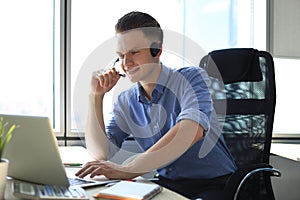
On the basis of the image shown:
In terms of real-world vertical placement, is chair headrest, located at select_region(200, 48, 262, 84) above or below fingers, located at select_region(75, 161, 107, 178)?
above

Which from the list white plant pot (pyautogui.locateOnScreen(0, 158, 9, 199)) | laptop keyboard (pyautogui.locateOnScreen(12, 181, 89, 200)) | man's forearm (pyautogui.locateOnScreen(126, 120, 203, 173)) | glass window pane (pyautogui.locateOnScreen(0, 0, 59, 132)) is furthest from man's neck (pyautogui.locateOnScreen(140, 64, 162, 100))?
glass window pane (pyautogui.locateOnScreen(0, 0, 59, 132))

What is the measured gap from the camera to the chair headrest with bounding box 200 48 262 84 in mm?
1927

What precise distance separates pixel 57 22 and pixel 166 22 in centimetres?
75

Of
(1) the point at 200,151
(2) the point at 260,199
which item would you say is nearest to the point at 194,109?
(1) the point at 200,151

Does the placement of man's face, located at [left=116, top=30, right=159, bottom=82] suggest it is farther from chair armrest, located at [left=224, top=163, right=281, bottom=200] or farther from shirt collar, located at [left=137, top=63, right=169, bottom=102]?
chair armrest, located at [left=224, top=163, right=281, bottom=200]

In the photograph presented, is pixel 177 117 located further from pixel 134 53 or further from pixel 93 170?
pixel 93 170

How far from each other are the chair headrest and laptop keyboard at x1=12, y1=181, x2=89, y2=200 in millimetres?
1091

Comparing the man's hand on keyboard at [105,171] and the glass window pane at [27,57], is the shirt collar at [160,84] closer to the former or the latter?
the man's hand on keyboard at [105,171]

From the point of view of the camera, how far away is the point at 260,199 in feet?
5.86

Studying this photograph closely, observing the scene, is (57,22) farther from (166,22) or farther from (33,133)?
(33,133)

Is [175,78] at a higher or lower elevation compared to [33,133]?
higher

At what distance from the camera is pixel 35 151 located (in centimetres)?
107

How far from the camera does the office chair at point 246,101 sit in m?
1.87

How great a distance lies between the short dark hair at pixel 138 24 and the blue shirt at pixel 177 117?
174 mm
